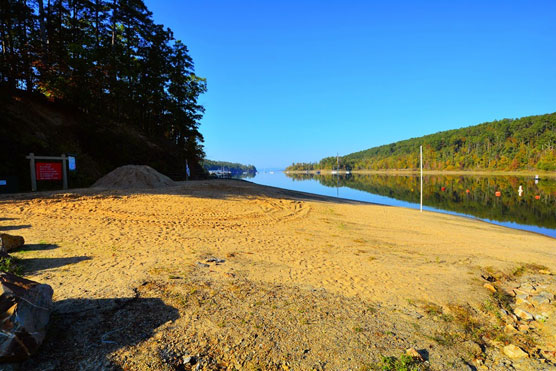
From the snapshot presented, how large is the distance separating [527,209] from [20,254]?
3324cm

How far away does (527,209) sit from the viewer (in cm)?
2373

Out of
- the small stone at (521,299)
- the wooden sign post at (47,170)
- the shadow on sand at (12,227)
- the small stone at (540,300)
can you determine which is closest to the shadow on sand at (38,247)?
the shadow on sand at (12,227)

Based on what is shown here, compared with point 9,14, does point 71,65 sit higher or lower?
lower

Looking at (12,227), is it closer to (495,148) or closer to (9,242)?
(9,242)

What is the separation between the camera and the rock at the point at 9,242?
19.5ft

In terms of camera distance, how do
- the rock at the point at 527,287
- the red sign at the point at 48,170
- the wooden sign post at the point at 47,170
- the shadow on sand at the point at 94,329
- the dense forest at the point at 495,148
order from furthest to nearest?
the dense forest at the point at 495,148 < the red sign at the point at 48,170 < the wooden sign post at the point at 47,170 < the rock at the point at 527,287 < the shadow on sand at the point at 94,329

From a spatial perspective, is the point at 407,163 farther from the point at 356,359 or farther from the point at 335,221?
the point at 356,359

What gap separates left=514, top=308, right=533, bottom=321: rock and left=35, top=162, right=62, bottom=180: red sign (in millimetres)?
19853

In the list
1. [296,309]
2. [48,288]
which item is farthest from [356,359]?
[48,288]

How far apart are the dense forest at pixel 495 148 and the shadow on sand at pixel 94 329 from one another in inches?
4522

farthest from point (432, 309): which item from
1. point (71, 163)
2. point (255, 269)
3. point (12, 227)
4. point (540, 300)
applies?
point (71, 163)

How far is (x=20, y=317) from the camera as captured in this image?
9.53 ft

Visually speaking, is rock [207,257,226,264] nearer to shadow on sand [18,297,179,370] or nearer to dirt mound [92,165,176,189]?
shadow on sand [18,297,179,370]

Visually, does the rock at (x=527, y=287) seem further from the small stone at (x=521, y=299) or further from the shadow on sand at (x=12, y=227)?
the shadow on sand at (x=12, y=227)
